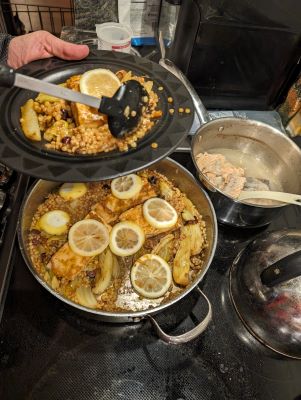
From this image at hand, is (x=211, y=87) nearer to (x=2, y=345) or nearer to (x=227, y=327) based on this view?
(x=227, y=327)

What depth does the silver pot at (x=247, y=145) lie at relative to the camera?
1394mm

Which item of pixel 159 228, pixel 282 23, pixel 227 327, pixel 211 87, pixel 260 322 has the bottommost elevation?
pixel 227 327

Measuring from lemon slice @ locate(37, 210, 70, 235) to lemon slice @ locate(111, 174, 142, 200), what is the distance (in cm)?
25

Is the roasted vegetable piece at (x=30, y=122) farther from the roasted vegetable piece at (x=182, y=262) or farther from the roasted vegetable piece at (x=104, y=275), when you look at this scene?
the roasted vegetable piece at (x=182, y=262)

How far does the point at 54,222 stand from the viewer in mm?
1308

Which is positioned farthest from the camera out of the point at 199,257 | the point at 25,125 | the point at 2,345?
the point at 199,257

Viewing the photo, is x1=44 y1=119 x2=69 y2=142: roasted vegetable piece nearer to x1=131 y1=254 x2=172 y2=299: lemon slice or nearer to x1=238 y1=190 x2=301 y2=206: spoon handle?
x1=131 y1=254 x2=172 y2=299: lemon slice

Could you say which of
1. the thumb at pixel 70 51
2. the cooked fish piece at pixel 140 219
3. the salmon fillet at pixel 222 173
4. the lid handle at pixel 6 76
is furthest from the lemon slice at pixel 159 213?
the lid handle at pixel 6 76

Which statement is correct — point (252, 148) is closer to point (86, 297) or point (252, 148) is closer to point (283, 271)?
point (283, 271)

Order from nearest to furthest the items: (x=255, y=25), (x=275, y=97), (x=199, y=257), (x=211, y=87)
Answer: (x=199, y=257)
(x=255, y=25)
(x=211, y=87)
(x=275, y=97)

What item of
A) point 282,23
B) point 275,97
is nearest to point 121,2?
point 282,23

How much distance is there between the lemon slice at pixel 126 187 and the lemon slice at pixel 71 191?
5.8 inches

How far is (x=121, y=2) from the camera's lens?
197 cm

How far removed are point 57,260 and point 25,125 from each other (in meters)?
0.53
